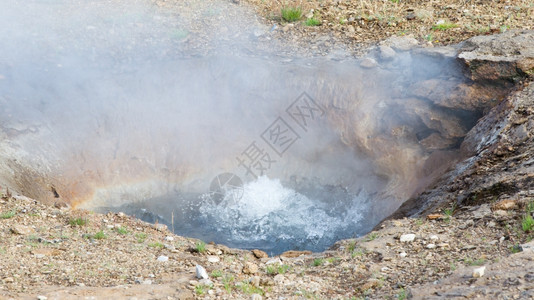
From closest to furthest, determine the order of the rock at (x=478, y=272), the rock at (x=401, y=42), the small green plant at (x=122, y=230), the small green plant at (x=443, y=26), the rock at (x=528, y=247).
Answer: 1. the rock at (x=478, y=272)
2. the rock at (x=528, y=247)
3. the small green plant at (x=122, y=230)
4. the rock at (x=401, y=42)
5. the small green plant at (x=443, y=26)

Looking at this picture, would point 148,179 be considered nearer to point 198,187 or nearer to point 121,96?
point 198,187

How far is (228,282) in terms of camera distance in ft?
12.2

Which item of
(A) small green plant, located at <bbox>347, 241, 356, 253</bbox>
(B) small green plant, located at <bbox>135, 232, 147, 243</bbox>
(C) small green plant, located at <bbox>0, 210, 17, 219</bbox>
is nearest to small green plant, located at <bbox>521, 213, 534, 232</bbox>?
(A) small green plant, located at <bbox>347, 241, 356, 253</bbox>

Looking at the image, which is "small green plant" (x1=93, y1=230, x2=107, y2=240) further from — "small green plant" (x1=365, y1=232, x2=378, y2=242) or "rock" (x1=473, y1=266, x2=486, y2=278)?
"rock" (x1=473, y1=266, x2=486, y2=278)

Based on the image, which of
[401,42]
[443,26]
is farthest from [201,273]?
[443,26]

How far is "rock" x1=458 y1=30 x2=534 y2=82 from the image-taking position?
613cm

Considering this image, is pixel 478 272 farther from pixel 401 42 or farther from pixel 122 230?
pixel 401 42

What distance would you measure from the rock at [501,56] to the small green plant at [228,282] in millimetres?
4114

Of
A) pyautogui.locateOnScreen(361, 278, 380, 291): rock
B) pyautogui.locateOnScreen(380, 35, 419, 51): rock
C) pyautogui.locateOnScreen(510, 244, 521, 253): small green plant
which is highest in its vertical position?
pyautogui.locateOnScreen(380, 35, 419, 51): rock

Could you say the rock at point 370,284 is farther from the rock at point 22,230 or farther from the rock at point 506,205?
the rock at point 22,230

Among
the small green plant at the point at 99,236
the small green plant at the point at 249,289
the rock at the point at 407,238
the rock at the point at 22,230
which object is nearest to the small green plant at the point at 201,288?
the small green plant at the point at 249,289

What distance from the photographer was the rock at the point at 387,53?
288 inches

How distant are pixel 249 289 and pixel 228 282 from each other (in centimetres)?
17

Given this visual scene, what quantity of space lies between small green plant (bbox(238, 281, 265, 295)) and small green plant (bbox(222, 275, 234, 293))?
0.25ft
